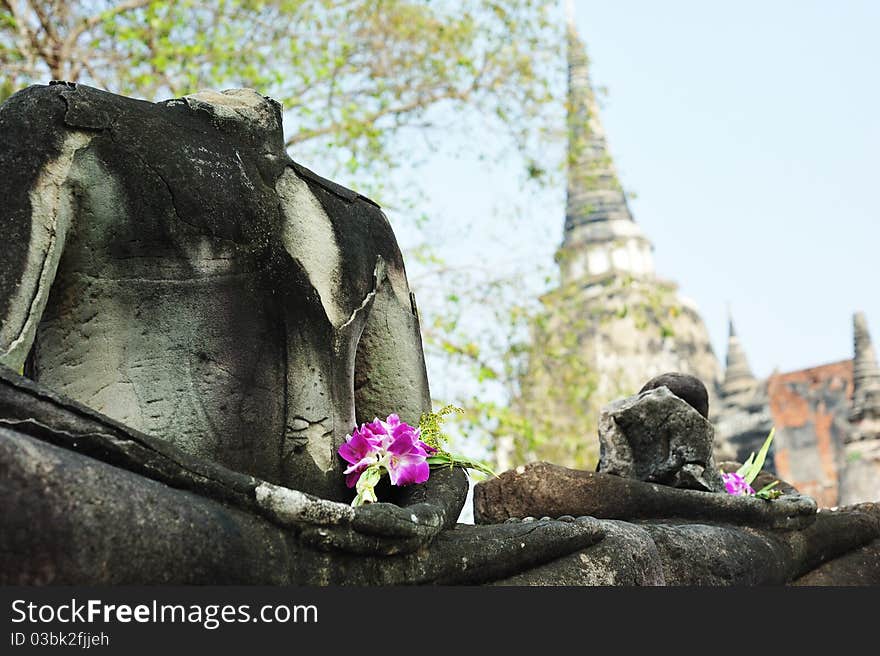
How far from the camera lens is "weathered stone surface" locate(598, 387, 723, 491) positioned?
416 cm

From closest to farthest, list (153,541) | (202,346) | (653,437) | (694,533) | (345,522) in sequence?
(153,541), (345,522), (202,346), (694,533), (653,437)

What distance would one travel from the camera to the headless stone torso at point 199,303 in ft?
8.25

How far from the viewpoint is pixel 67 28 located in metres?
10.1

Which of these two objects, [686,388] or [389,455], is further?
[686,388]

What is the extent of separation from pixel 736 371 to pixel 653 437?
20.1 m

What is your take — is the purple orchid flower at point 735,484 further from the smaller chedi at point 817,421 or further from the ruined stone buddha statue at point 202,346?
the smaller chedi at point 817,421

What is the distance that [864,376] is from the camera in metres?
15.5

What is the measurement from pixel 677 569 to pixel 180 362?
1.45m

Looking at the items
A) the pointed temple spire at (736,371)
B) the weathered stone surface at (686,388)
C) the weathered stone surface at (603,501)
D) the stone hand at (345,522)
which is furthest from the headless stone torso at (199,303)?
the pointed temple spire at (736,371)

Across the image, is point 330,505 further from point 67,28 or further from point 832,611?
point 67,28

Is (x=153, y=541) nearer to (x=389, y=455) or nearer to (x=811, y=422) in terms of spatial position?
(x=389, y=455)

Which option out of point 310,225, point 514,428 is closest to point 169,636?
point 310,225

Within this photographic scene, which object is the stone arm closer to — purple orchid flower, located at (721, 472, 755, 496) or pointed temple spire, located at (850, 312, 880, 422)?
purple orchid flower, located at (721, 472, 755, 496)

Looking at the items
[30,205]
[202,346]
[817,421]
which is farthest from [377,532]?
[817,421]
